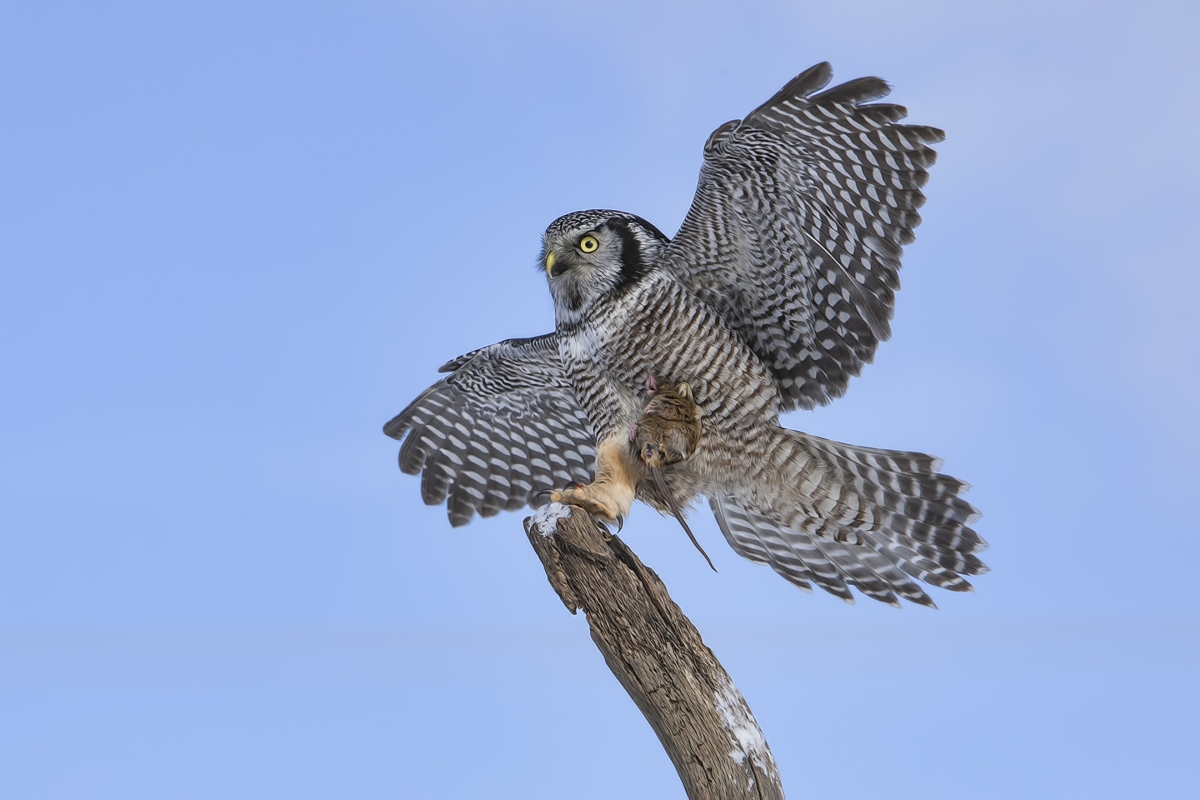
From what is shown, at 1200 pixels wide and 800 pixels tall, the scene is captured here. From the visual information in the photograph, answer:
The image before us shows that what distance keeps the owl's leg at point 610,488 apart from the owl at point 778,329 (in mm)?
10

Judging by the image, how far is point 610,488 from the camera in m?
5.37

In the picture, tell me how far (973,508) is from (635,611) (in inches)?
91.3

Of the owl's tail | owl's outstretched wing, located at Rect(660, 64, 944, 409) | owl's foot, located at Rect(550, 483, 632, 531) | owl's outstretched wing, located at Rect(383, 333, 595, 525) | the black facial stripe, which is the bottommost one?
the owl's tail

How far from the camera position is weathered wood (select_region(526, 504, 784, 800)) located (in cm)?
434

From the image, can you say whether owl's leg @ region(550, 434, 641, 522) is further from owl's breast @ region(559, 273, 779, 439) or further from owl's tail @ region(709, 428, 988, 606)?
owl's tail @ region(709, 428, 988, 606)

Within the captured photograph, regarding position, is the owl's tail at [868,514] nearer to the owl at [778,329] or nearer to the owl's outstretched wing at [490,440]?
the owl at [778,329]

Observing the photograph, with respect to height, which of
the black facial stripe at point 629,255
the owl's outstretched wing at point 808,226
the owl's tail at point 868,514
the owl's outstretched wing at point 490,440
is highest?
the owl's outstretched wing at point 490,440

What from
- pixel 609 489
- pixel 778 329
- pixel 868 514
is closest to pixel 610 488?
pixel 609 489

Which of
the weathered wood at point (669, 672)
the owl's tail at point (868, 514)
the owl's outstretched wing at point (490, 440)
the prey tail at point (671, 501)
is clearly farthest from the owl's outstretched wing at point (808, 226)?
the weathered wood at point (669, 672)

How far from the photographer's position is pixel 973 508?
5.77 metres

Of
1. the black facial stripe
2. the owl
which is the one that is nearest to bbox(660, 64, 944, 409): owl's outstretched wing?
the owl

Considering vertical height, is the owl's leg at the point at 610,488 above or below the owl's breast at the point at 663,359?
below

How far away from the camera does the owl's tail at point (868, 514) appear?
580cm

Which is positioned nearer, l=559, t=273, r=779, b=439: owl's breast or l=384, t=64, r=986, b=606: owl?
l=384, t=64, r=986, b=606: owl
